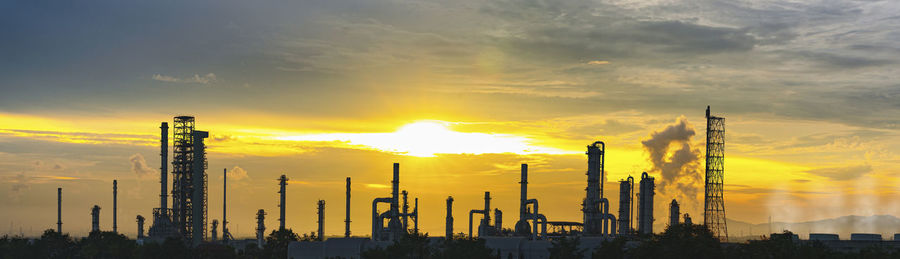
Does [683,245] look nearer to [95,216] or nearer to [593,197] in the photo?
[593,197]

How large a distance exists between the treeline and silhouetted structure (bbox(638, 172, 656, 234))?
2137 inches

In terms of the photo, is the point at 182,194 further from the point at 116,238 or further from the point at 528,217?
the point at 528,217

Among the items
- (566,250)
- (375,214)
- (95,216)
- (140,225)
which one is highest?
(375,214)

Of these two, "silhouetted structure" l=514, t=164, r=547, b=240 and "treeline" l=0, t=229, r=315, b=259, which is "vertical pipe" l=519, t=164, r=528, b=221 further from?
"treeline" l=0, t=229, r=315, b=259

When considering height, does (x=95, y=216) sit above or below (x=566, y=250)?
below

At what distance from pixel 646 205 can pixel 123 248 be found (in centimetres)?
8330

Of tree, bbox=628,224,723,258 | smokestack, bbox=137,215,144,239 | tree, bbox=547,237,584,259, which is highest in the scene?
tree, bbox=628,224,723,258

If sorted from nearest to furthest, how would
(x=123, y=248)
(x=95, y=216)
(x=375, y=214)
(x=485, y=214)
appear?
1. (x=123, y=248)
2. (x=375, y=214)
3. (x=485, y=214)
4. (x=95, y=216)

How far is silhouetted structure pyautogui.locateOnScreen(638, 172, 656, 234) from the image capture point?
150000 mm

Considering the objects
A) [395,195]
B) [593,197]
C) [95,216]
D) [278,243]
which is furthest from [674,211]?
[95,216]

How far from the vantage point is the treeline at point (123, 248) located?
130750mm

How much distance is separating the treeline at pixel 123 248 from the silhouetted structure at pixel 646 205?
54.3m

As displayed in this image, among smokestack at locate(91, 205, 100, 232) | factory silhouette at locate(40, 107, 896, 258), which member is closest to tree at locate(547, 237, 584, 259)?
factory silhouette at locate(40, 107, 896, 258)

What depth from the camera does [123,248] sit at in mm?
141125
